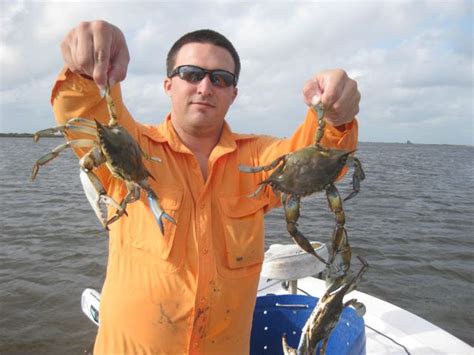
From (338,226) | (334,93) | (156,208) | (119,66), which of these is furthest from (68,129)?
(338,226)

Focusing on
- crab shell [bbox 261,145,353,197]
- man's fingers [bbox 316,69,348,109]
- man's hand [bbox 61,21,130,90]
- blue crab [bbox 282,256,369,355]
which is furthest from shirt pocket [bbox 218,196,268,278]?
man's hand [bbox 61,21,130,90]

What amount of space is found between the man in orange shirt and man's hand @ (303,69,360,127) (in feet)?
0.09

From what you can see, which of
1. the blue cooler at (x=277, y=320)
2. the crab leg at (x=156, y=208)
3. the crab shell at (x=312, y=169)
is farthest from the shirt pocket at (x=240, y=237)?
the blue cooler at (x=277, y=320)

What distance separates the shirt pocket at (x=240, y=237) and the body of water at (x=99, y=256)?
4.70 meters

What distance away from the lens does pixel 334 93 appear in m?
2.32

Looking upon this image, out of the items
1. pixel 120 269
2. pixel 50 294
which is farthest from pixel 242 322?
pixel 50 294

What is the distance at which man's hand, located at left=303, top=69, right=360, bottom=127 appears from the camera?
233cm

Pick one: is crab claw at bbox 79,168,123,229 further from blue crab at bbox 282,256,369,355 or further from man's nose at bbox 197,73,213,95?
blue crab at bbox 282,256,369,355

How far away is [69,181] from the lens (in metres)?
21.0

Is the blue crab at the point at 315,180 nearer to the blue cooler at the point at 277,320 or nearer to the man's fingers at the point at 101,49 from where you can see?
the man's fingers at the point at 101,49

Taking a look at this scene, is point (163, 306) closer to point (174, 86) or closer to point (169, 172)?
point (169, 172)

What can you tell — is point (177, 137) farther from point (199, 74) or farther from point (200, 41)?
point (200, 41)

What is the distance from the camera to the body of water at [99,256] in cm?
721

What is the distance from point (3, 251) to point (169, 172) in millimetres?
8868
